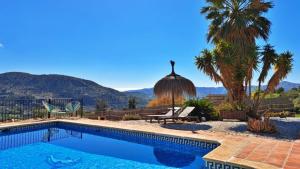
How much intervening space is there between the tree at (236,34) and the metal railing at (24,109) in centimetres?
785

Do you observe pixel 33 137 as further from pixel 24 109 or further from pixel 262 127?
pixel 262 127

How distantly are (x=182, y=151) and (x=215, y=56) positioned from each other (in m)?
8.06

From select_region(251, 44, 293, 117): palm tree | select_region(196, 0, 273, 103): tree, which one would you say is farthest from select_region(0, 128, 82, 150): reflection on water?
select_region(251, 44, 293, 117): palm tree

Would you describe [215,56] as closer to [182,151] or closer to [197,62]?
[197,62]

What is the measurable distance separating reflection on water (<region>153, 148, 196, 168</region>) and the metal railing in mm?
7410

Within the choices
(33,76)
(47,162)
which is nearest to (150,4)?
(47,162)

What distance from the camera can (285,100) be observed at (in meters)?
18.5

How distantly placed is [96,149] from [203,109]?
20.9 feet

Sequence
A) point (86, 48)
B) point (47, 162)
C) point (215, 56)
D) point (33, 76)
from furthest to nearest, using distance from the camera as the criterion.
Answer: point (33, 76)
point (86, 48)
point (215, 56)
point (47, 162)

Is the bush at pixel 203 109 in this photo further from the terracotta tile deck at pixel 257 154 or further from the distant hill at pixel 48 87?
the distant hill at pixel 48 87

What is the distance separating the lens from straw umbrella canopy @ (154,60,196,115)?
11.1 metres

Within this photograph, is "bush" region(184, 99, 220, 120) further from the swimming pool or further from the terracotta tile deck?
the terracotta tile deck

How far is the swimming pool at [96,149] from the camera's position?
616 cm

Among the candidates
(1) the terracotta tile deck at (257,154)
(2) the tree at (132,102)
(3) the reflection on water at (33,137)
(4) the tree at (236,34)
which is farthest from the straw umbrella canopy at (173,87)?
(2) the tree at (132,102)
